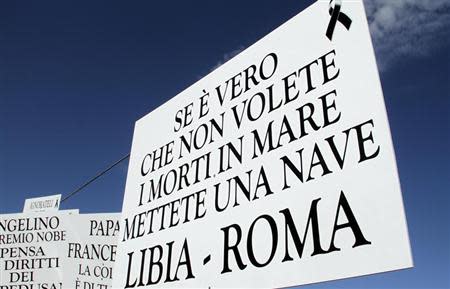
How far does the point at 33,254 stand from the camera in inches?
197

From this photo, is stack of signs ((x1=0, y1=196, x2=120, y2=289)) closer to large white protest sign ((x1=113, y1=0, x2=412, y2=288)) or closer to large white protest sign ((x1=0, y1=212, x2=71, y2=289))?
large white protest sign ((x1=0, y1=212, x2=71, y2=289))

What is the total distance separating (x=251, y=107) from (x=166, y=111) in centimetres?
83

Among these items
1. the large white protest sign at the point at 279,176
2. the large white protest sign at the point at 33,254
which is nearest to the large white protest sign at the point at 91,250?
the large white protest sign at the point at 33,254

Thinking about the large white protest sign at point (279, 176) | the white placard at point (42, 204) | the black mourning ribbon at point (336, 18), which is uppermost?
the white placard at point (42, 204)

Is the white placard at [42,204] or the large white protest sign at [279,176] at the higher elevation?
the white placard at [42,204]

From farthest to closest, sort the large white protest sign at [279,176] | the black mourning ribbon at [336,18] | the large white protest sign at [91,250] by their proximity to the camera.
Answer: the large white protest sign at [91,250] → the black mourning ribbon at [336,18] → the large white protest sign at [279,176]

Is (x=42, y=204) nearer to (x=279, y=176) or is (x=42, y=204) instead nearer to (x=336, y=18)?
(x=279, y=176)

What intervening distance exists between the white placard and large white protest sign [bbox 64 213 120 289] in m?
0.67

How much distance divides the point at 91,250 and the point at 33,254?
0.67 meters

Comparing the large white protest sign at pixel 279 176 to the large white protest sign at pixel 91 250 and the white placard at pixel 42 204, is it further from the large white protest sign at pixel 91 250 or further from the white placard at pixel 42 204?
the white placard at pixel 42 204

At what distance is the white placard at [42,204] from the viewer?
562 cm

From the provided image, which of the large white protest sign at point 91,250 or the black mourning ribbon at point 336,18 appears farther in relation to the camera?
the large white protest sign at point 91,250

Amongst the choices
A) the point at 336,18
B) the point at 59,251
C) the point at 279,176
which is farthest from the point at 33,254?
the point at 336,18

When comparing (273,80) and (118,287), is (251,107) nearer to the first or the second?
(273,80)
